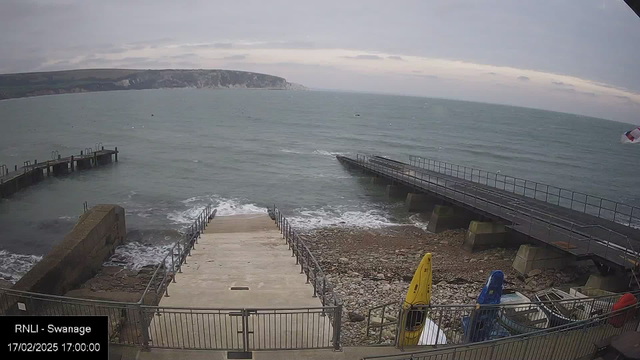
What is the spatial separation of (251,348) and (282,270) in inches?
202

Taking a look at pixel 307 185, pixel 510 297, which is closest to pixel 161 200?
pixel 307 185

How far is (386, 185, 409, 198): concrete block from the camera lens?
34900 mm

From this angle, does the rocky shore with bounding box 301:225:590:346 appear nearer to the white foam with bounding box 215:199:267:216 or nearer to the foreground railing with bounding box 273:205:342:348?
the foreground railing with bounding box 273:205:342:348

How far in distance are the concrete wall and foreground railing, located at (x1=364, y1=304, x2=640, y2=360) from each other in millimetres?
13353

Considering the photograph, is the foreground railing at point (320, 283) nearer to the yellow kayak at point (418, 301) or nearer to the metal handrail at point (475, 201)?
the yellow kayak at point (418, 301)

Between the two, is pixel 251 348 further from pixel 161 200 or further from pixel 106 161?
pixel 106 161

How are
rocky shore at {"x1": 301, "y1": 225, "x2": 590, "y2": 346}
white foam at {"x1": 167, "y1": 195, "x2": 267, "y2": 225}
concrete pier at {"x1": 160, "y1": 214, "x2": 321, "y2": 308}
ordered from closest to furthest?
concrete pier at {"x1": 160, "y1": 214, "x2": 321, "y2": 308}, rocky shore at {"x1": 301, "y1": 225, "x2": 590, "y2": 346}, white foam at {"x1": 167, "y1": 195, "x2": 267, "y2": 225}

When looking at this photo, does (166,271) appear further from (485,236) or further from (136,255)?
(485,236)

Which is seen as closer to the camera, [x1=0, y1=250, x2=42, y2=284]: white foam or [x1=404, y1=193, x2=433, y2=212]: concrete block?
[x1=0, y1=250, x2=42, y2=284]: white foam

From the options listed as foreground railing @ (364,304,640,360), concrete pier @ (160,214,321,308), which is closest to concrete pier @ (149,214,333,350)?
concrete pier @ (160,214,321,308)

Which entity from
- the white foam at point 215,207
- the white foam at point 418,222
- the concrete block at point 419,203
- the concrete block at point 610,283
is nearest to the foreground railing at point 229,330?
the concrete block at point 610,283

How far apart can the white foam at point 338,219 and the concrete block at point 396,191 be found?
373 centimetres

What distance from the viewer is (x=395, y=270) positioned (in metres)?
18.8

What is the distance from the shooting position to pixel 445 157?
61.1 meters
